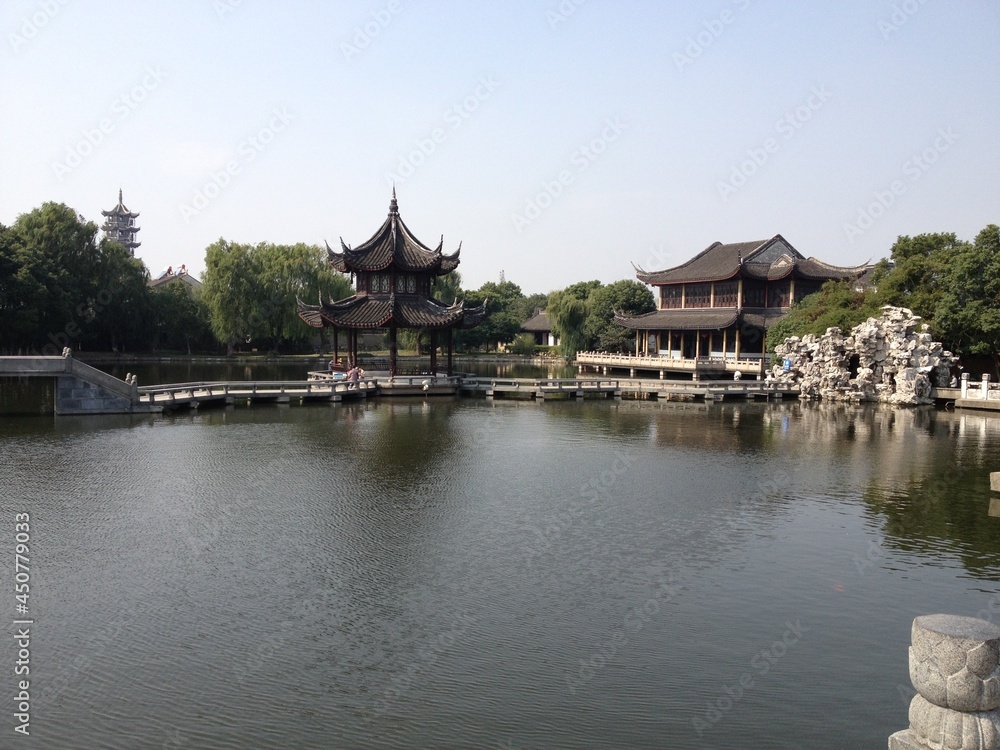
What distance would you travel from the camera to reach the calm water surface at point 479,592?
7703 mm

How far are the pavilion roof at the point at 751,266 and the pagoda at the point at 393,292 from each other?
20488mm

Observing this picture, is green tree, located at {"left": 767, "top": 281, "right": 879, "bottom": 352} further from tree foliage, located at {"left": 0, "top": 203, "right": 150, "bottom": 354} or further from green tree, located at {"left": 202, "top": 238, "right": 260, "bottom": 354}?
tree foliage, located at {"left": 0, "top": 203, "right": 150, "bottom": 354}

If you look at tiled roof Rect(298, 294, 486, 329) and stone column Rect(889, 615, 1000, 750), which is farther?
tiled roof Rect(298, 294, 486, 329)

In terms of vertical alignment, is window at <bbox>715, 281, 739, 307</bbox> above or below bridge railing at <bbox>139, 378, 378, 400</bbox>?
above

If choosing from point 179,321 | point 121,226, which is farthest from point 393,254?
point 121,226

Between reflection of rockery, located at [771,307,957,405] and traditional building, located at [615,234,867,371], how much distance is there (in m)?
8.46

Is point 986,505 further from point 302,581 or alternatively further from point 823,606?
point 302,581

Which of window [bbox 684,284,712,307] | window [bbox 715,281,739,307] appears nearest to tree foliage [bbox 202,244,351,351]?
window [bbox 684,284,712,307]

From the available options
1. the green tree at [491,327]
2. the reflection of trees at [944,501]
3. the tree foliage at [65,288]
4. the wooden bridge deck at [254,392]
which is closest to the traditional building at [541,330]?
the green tree at [491,327]

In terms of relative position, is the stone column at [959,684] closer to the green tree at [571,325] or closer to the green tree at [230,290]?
the green tree at [230,290]

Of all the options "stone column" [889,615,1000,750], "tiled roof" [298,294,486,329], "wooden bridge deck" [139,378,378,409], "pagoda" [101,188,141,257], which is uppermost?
"pagoda" [101,188,141,257]

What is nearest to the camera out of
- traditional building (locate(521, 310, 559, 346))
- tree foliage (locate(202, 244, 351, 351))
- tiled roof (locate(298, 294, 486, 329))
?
tiled roof (locate(298, 294, 486, 329))

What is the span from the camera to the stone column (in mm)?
4910

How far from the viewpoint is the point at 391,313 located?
36094mm
